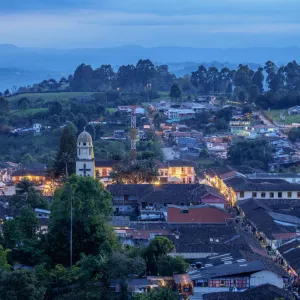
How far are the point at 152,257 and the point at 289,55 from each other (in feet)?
568

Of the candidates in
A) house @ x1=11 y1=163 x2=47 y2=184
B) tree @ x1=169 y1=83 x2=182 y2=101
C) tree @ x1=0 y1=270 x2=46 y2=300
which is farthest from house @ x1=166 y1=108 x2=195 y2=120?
tree @ x1=0 y1=270 x2=46 y2=300

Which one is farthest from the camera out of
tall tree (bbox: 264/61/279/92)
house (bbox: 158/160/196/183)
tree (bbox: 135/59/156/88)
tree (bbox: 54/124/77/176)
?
tree (bbox: 135/59/156/88)

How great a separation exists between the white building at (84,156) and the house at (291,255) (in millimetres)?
9052

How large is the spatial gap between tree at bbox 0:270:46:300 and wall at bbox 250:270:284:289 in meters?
4.41

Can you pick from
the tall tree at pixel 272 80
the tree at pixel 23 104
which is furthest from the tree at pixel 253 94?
the tree at pixel 23 104

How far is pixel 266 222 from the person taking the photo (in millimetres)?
22156

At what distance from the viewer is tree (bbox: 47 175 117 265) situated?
59.4 feet

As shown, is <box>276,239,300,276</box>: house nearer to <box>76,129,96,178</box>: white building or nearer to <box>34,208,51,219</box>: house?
<box>34,208,51,219</box>: house

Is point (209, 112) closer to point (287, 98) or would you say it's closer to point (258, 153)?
point (287, 98)

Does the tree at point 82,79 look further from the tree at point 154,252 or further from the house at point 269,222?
the tree at point 154,252

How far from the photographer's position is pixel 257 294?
49.2 ft

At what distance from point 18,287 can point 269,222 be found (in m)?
9.22

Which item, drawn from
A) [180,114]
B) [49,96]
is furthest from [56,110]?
[49,96]

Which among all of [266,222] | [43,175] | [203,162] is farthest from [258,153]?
[266,222]
